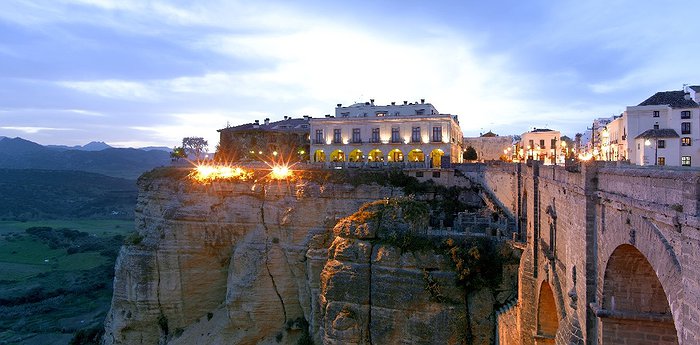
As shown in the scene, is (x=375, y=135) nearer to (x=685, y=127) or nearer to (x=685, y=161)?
(x=685, y=161)

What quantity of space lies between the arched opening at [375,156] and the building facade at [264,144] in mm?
9632

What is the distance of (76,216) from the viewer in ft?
405

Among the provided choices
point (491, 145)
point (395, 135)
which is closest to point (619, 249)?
point (395, 135)

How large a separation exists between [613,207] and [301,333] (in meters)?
26.4

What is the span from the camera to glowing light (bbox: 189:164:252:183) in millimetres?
37781

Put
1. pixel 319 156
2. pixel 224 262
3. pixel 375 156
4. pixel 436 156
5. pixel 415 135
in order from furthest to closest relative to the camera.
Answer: pixel 319 156 → pixel 375 156 → pixel 415 135 → pixel 436 156 → pixel 224 262

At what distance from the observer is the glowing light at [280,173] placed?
3666 cm

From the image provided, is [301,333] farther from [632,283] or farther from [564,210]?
[632,283]

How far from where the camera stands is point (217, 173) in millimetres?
39312

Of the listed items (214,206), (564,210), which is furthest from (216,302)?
(564,210)

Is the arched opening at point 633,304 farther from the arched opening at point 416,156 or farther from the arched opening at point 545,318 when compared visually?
the arched opening at point 416,156

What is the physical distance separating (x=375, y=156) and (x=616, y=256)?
38.0 meters

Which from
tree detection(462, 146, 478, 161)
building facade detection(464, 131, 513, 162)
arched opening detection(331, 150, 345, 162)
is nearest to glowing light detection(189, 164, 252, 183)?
arched opening detection(331, 150, 345, 162)

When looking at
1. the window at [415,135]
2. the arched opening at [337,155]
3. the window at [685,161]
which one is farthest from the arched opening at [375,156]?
the window at [685,161]
